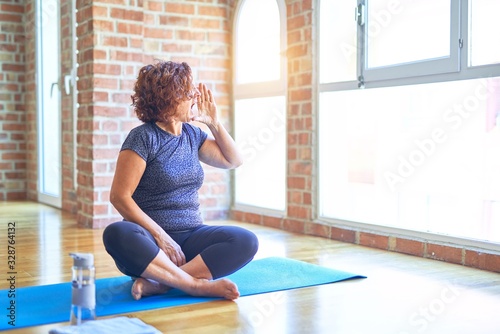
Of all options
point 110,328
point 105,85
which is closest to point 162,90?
point 110,328

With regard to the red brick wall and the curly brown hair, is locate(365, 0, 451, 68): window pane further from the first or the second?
the red brick wall

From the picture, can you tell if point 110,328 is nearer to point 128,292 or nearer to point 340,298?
point 128,292

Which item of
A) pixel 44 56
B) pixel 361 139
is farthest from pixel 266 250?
pixel 44 56

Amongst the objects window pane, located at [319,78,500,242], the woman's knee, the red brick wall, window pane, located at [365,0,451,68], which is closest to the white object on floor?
the woman's knee

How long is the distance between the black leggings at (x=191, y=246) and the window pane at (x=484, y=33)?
1524mm

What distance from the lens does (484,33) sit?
3.46 m

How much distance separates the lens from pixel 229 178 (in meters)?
5.54

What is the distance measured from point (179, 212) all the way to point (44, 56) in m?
4.38

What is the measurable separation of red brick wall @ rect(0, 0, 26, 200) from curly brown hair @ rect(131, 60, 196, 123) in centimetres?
469

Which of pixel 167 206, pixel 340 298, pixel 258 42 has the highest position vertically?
pixel 258 42

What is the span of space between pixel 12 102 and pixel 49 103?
27.0 inches

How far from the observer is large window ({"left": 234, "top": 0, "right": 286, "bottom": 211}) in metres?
5.02

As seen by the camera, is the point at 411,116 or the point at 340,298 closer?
the point at 340,298

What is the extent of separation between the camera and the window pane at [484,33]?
3.41 meters
